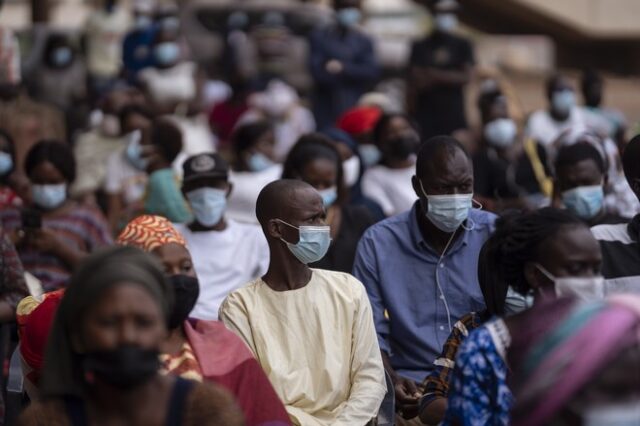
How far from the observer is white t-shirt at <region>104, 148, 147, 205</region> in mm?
12125

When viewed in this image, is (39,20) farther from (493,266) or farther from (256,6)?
(493,266)

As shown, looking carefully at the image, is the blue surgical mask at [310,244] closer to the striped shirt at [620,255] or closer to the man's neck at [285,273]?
the man's neck at [285,273]

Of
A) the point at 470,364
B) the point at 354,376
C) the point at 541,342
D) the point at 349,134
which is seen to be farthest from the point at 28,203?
the point at 541,342

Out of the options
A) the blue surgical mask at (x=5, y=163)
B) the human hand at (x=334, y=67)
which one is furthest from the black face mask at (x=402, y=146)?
the human hand at (x=334, y=67)

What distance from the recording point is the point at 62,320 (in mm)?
4816

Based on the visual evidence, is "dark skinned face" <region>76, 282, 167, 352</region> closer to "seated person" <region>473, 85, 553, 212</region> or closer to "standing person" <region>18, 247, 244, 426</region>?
"standing person" <region>18, 247, 244, 426</region>

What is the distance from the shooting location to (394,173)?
1075 cm

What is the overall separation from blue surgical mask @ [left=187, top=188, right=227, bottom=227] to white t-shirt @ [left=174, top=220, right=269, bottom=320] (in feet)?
0.24

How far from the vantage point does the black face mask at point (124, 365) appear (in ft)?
14.8

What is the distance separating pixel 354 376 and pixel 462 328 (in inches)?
32.2

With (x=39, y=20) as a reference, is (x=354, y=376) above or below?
above

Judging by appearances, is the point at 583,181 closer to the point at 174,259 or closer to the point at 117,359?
the point at 174,259

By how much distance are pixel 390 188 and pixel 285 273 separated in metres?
4.05

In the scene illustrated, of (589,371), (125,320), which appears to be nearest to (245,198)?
(125,320)
